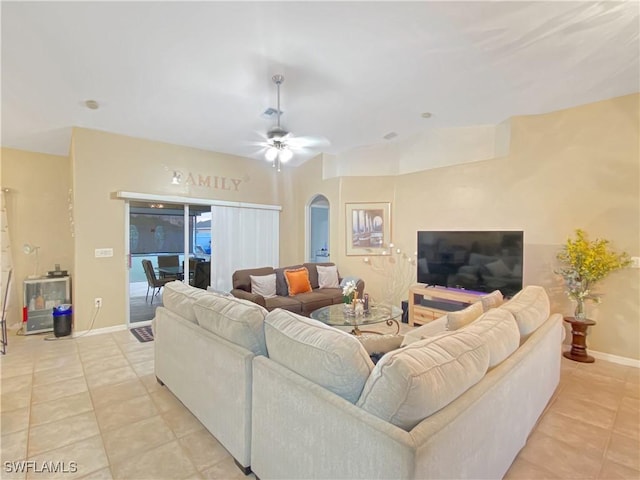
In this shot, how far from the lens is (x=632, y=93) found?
10.7ft

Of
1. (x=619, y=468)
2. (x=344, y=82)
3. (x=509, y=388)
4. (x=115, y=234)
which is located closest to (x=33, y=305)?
(x=115, y=234)

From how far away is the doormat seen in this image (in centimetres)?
406

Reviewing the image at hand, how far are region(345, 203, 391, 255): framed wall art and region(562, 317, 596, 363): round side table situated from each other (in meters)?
2.76

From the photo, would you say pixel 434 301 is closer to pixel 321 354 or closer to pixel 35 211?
pixel 321 354

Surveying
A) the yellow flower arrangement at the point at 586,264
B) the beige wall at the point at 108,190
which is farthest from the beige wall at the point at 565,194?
the beige wall at the point at 108,190

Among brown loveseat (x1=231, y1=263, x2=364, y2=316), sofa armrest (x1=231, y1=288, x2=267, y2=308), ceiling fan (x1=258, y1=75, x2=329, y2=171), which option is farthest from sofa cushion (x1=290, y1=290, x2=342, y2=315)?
ceiling fan (x1=258, y1=75, x2=329, y2=171)

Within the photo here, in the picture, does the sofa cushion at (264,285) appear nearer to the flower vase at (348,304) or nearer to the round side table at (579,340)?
the flower vase at (348,304)

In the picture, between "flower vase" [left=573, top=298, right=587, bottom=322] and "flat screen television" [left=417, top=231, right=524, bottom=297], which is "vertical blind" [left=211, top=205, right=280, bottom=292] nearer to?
"flat screen television" [left=417, top=231, right=524, bottom=297]

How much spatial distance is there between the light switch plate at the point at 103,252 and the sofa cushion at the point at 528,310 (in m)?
4.86

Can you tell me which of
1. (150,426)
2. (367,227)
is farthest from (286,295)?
(150,426)

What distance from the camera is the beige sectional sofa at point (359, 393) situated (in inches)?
43.9

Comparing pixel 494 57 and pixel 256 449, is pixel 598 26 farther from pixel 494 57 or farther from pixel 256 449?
pixel 256 449

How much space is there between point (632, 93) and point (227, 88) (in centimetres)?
436

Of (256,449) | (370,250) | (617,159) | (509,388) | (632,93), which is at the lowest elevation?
(256,449)
